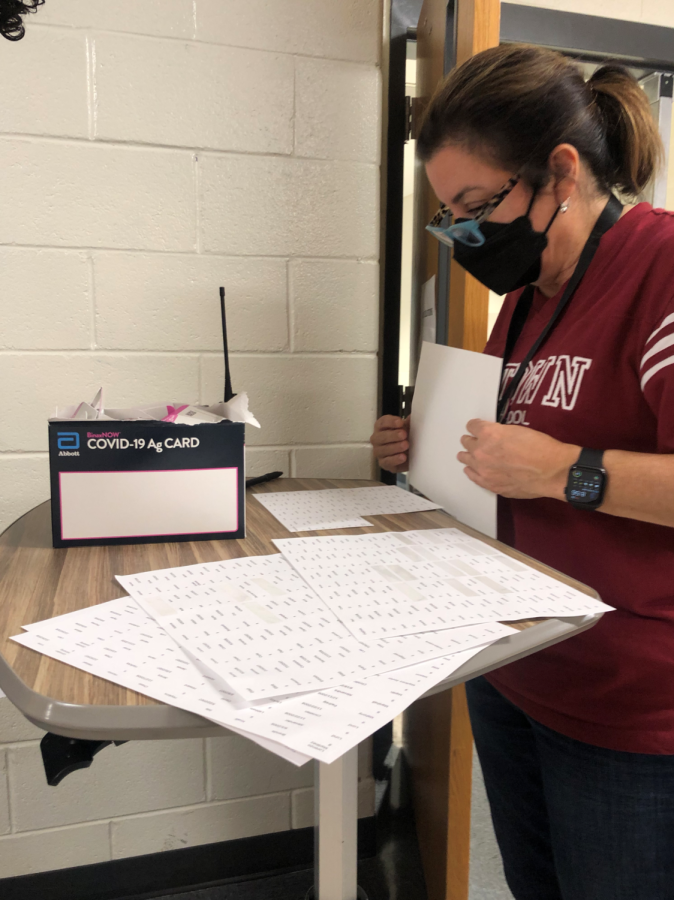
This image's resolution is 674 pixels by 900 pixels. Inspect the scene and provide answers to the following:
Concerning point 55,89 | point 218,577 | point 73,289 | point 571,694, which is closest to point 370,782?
point 571,694

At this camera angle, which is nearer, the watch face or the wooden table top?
the wooden table top

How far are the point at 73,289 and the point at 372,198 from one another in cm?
64

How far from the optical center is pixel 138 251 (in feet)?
4.00

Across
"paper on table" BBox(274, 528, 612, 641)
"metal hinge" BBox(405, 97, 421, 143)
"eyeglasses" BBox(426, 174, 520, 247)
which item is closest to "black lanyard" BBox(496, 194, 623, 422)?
"eyeglasses" BBox(426, 174, 520, 247)

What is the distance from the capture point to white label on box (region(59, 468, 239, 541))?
75cm

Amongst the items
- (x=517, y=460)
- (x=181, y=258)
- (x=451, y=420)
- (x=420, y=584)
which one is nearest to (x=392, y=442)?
(x=451, y=420)

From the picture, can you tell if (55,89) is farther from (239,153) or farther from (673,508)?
(673,508)

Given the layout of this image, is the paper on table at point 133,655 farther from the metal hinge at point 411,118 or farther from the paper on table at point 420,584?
the metal hinge at point 411,118

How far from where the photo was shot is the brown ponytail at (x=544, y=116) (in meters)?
0.79

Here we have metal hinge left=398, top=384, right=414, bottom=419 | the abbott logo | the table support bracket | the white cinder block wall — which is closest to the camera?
the table support bracket

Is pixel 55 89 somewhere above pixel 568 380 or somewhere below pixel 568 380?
above

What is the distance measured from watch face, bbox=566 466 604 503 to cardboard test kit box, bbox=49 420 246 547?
0.40 m

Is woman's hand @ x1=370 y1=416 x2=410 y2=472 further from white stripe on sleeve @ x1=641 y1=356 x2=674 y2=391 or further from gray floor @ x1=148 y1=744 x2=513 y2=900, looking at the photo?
gray floor @ x1=148 y1=744 x2=513 y2=900

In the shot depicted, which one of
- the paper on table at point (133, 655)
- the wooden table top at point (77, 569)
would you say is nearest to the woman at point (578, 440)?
the wooden table top at point (77, 569)
